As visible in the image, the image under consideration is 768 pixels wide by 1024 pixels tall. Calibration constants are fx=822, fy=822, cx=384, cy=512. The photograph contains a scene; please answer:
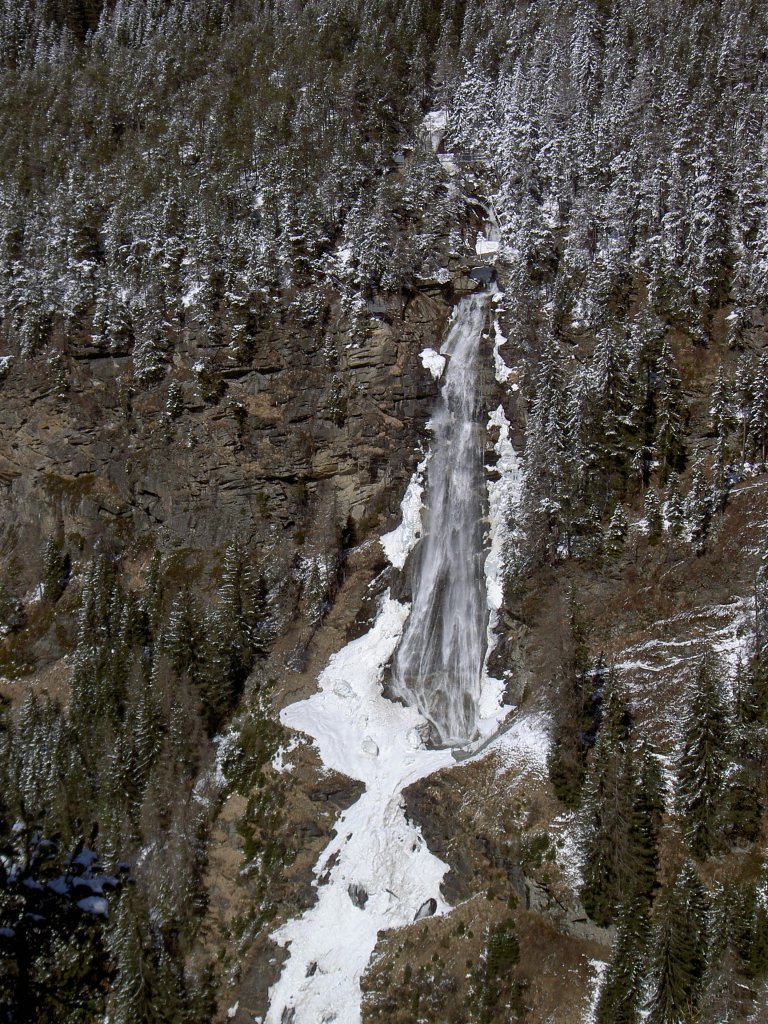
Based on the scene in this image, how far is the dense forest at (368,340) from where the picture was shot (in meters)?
32.8

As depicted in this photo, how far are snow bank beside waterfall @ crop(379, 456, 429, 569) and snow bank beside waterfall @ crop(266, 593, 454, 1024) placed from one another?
700cm

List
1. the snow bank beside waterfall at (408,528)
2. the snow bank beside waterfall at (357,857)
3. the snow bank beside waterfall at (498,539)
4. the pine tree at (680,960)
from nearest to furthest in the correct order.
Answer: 1. the pine tree at (680,960)
2. the snow bank beside waterfall at (357,857)
3. the snow bank beside waterfall at (498,539)
4. the snow bank beside waterfall at (408,528)

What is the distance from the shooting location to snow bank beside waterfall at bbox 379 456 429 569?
5116 centimetres

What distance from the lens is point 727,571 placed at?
40000mm

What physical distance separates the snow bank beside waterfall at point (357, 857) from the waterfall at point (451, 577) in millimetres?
1577

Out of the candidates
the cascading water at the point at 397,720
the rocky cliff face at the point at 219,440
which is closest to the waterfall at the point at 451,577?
the cascading water at the point at 397,720


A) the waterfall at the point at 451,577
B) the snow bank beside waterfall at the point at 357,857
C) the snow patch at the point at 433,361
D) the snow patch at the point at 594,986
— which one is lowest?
the snow patch at the point at 594,986

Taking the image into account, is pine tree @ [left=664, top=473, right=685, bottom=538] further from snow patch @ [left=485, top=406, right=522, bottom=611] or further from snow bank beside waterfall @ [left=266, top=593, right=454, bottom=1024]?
snow bank beside waterfall @ [left=266, top=593, right=454, bottom=1024]

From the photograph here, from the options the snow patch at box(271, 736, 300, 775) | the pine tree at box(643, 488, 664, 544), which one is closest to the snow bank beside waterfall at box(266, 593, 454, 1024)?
the snow patch at box(271, 736, 300, 775)

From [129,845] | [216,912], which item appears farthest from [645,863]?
[129,845]

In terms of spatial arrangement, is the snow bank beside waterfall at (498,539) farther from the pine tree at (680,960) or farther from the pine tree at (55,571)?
the pine tree at (55,571)

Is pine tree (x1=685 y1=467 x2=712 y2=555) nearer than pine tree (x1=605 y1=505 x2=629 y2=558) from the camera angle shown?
Yes

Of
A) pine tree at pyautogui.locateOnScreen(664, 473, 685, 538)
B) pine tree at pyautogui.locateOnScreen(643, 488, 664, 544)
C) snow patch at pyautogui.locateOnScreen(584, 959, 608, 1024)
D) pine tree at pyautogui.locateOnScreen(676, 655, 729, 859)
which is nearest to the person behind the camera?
snow patch at pyautogui.locateOnScreen(584, 959, 608, 1024)

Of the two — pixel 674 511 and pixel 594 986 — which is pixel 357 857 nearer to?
pixel 594 986
